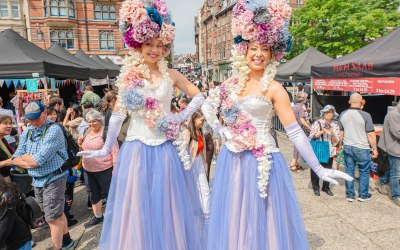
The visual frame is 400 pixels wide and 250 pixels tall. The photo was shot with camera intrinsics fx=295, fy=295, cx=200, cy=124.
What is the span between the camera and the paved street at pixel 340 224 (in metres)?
3.66

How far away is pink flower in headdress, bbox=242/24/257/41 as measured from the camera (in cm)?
248

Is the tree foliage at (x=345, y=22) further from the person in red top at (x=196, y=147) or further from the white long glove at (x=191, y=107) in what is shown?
the white long glove at (x=191, y=107)

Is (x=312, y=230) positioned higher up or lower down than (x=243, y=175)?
lower down

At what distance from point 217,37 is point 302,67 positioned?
149 ft

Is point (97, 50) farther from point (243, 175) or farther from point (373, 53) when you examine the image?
point (243, 175)

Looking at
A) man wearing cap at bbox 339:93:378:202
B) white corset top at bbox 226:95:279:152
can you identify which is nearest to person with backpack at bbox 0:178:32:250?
white corset top at bbox 226:95:279:152

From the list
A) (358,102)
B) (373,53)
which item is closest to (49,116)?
(358,102)

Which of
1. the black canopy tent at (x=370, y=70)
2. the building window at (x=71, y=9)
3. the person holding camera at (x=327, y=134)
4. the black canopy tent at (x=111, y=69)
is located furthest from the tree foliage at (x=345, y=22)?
the building window at (x=71, y=9)

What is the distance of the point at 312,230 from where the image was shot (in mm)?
3961

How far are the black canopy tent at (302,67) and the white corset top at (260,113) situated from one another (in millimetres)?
9706

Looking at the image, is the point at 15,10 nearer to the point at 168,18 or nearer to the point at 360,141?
the point at 168,18

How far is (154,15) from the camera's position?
270 centimetres

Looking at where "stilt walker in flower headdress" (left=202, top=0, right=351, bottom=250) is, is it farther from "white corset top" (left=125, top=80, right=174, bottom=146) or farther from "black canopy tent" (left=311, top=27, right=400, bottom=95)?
"black canopy tent" (left=311, top=27, right=400, bottom=95)

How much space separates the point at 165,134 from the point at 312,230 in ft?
8.49
